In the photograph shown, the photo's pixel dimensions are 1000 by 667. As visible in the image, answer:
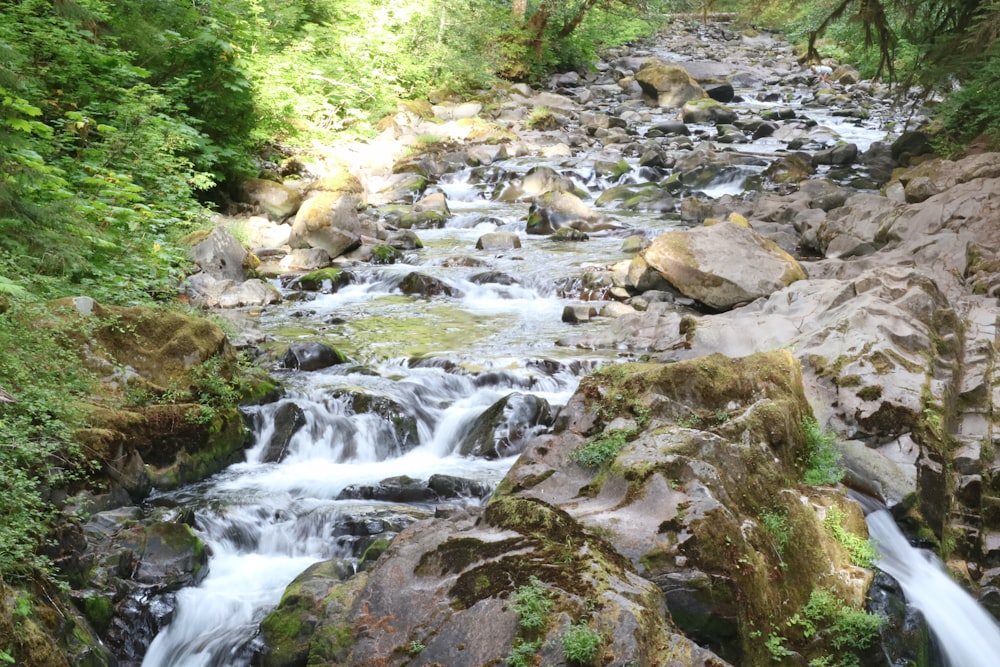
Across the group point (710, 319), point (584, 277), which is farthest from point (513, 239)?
point (710, 319)

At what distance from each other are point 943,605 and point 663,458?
6.66ft

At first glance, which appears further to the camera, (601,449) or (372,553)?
(372,553)

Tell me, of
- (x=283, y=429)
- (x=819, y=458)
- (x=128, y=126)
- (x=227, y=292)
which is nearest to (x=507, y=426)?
(x=283, y=429)

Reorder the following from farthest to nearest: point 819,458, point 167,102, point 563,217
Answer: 1. point 563,217
2. point 167,102
3. point 819,458

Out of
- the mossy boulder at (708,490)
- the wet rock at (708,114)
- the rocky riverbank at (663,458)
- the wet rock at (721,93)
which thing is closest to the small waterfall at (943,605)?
the rocky riverbank at (663,458)

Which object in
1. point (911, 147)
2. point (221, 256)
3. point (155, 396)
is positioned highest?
point (911, 147)

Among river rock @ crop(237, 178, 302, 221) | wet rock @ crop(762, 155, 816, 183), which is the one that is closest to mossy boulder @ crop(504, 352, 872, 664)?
river rock @ crop(237, 178, 302, 221)

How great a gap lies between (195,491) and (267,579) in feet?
4.53

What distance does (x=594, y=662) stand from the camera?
3.23 metres

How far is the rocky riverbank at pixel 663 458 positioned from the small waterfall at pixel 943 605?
17cm

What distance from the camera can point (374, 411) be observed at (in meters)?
7.75

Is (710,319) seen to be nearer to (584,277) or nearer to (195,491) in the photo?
(584,277)

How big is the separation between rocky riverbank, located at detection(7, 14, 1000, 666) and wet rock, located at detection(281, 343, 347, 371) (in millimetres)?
31

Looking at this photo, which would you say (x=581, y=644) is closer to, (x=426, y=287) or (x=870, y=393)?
(x=870, y=393)
